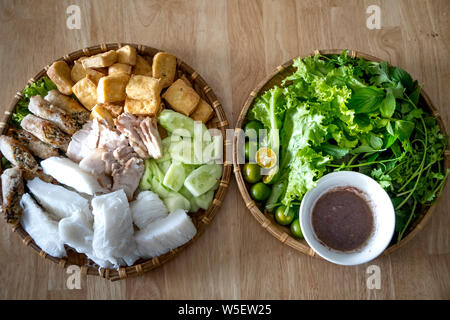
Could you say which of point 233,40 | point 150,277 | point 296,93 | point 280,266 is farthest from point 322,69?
point 150,277

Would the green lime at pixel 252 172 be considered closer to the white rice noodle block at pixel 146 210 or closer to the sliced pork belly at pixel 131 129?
the white rice noodle block at pixel 146 210

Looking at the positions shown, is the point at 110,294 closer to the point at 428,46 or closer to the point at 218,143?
the point at 218,143

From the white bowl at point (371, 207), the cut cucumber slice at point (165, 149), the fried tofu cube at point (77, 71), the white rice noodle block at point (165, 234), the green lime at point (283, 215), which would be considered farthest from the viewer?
the fried tofu cube at point (77, 71)

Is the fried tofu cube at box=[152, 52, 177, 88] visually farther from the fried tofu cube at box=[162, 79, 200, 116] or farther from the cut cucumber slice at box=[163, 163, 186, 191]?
the cut cucumber slice at box=[163, 163, 186, 191]

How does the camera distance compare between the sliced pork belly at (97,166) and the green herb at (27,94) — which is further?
the green herb at (27,94)

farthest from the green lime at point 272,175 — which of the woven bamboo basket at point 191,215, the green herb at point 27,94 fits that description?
the green herb at point 27,94

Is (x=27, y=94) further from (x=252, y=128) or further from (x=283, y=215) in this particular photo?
(x=283, y=215)
